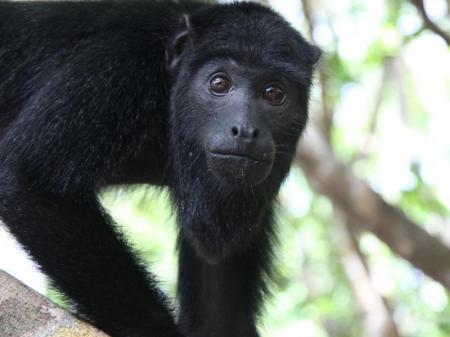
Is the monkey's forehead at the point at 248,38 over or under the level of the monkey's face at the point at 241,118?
over

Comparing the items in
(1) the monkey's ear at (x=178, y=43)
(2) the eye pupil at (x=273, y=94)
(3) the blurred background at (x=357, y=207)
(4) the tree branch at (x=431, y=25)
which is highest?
(1) the monkey's ear at (x=178, y=43)

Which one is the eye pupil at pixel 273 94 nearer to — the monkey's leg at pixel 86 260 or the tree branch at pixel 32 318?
the monkey's leg at pixel 86 260

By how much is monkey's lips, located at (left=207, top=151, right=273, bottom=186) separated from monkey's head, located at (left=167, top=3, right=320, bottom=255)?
1 centimetres

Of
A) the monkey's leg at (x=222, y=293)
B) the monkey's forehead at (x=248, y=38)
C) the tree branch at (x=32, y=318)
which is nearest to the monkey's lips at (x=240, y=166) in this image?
the monkey's forehead at (x=248, y=38)

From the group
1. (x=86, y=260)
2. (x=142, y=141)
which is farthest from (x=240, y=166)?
(x=86, y=260)

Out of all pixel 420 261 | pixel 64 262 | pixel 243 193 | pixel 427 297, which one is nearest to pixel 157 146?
pixel 243 193

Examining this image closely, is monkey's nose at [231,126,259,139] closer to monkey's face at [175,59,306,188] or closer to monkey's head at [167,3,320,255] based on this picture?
monkey's face at [175,59,306,188]

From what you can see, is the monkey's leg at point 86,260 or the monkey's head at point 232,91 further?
the monkey's head at point 232,91

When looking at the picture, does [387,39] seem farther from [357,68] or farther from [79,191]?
[79,191]

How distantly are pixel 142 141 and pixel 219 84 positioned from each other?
0.41 meters

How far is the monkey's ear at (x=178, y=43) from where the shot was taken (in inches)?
138

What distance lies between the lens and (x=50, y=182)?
316 centimetres

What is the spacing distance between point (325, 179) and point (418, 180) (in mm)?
758

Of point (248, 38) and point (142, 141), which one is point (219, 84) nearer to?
point (248, 38)
